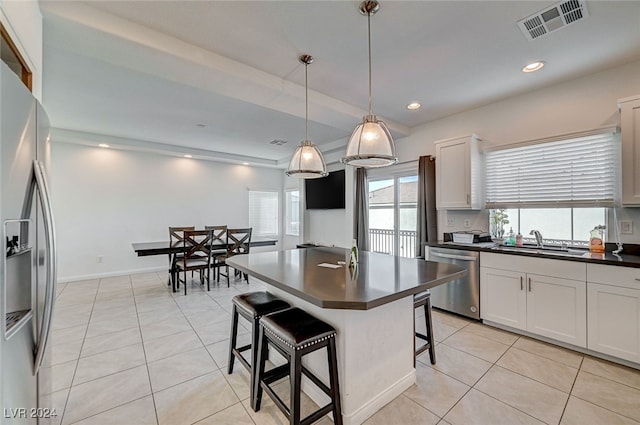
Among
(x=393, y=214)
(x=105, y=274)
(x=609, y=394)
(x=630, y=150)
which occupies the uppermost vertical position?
(x=630, y=150)

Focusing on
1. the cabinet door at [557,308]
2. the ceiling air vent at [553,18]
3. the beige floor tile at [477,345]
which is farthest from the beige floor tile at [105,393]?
the ceiling air vent at [553,18]

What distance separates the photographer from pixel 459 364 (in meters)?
2.34

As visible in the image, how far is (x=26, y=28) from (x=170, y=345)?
2.65 meters

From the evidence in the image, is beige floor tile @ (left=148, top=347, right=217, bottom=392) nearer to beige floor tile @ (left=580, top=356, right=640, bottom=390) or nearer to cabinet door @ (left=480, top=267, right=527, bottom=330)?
cabinet door @ (left=480, top=267, right=527, bottom=330)

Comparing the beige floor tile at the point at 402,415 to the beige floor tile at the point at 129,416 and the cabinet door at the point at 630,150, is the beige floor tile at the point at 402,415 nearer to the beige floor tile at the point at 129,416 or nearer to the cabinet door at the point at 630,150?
the beige floor tile at the point at 129,416

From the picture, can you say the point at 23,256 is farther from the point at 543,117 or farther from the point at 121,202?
the point at 121,202

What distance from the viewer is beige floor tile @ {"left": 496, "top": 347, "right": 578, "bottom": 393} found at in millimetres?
2090

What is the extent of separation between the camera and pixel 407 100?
137 inches

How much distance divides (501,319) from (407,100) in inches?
111

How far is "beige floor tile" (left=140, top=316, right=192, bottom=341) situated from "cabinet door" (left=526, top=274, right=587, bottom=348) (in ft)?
12.1

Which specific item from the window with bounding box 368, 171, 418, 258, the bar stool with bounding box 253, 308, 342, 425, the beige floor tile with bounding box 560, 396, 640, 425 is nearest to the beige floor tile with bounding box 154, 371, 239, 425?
the bar stool with bounding box 253, 308, 342, 425

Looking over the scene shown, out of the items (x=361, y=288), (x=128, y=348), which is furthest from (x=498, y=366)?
(x=128, y=348)

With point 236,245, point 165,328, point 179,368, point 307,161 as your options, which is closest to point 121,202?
point 236,245

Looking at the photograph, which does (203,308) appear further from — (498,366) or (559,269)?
(559,269)
